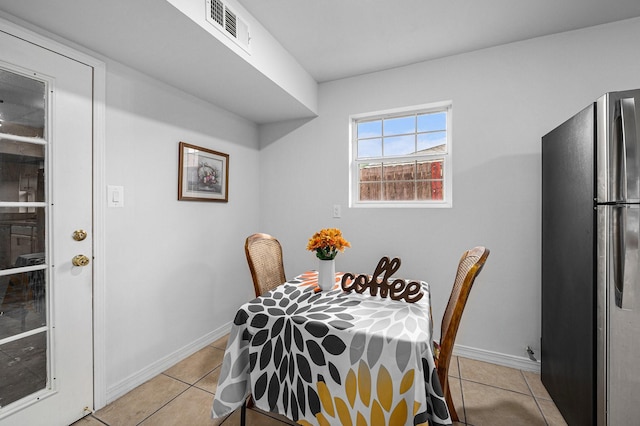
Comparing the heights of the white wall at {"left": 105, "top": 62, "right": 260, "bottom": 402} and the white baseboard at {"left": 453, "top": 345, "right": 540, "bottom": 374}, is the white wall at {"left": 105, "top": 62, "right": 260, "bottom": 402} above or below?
above

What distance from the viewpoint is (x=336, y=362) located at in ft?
3.93

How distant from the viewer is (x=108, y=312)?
72.1 inches

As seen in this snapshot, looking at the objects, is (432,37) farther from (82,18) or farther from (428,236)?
(82,18)

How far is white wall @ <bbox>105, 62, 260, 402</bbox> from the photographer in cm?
187

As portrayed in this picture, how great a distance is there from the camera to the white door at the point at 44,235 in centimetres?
141

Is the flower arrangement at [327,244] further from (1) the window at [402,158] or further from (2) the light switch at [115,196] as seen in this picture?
(2) the light switch at [115,196]

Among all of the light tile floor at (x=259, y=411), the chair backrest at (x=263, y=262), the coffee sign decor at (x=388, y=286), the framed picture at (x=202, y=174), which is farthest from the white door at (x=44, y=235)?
the coffee sign decor at (x=388, y=286)

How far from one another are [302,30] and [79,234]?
2.01 metres

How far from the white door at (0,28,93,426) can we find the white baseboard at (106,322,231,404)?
0.15 meters

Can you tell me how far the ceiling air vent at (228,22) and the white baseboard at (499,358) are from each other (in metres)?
2.88

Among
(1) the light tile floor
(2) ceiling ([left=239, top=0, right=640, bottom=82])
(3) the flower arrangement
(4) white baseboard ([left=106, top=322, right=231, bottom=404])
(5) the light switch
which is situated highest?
(2) ceiling ([left=239, top=0, right=640, bottom=82])

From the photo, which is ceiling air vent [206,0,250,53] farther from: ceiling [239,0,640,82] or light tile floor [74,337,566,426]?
light tile floor [74,337,566,426]

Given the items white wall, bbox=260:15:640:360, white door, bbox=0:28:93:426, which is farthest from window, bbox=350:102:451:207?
white door, bbox=0:28:93:426

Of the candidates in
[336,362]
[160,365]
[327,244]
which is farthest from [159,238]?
[336,362]
